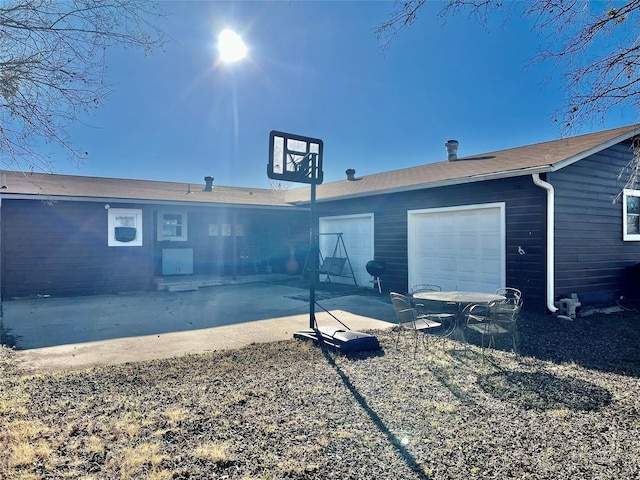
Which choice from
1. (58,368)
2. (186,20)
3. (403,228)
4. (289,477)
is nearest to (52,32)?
(186,20)

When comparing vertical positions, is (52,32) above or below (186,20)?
below

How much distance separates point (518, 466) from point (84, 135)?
15.6 feet

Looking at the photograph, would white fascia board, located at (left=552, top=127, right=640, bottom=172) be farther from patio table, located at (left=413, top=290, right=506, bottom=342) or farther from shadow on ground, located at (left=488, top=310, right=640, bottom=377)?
patio table, located at (left=413, top=290, right=506, bottom=342)

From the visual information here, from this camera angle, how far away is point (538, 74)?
4.20m

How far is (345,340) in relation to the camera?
4.89m

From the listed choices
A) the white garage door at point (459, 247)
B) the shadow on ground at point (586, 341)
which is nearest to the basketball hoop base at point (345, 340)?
the shadow on ground at point (586, 341)

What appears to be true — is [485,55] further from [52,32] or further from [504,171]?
[52,32]

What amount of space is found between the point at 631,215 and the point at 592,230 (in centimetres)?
172

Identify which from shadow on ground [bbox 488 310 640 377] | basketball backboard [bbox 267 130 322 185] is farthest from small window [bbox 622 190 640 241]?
basketball backboard [bbox 267 130 322 185]

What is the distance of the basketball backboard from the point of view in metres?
5.97

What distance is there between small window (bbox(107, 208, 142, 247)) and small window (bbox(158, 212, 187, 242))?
1.25 meters

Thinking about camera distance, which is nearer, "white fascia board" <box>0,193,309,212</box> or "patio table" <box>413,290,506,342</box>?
"patio table" <box>413,290,506,342</box>

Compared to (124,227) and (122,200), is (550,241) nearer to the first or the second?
(122,200)

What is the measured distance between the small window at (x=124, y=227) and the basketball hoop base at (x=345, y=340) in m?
7.61
